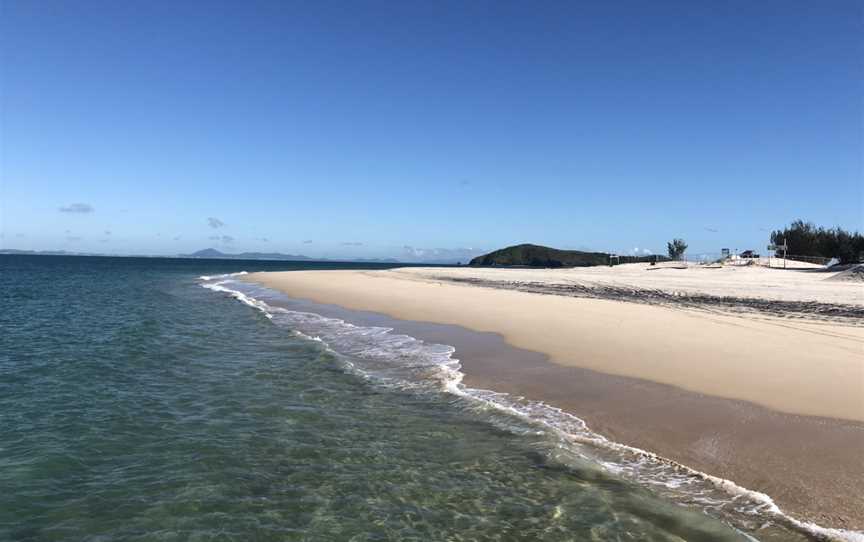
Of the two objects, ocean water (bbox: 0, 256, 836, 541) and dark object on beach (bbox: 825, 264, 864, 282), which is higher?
dark object on beach (bbox: 825, 264, 864, 282)

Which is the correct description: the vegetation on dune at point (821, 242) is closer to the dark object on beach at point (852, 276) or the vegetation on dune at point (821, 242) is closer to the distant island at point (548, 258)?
the dark object on beach at point (852, 276)

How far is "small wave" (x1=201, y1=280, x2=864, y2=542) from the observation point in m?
5.04

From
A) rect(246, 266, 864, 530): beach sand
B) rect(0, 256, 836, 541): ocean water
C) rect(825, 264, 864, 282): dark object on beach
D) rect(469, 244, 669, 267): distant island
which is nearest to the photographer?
rect(0, 256, 836, 541): ocean water

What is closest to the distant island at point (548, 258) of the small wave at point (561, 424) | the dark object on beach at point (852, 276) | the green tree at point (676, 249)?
the green tree at point (676, 249)

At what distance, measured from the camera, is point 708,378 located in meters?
9.38

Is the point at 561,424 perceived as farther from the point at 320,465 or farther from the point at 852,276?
the point at 852,276

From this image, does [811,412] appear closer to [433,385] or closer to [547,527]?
[547,527]

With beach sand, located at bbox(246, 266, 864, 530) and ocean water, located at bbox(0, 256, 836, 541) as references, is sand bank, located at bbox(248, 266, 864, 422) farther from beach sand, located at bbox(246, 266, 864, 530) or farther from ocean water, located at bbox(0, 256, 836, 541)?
ocean water, located at bbox(0, 256, 836, 541)

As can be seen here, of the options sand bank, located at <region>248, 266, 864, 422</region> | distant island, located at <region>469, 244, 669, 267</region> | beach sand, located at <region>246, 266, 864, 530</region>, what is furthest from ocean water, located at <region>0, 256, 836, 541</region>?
distant island, located at <region>469, 244, 669, 267</region>

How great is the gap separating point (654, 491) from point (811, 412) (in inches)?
138

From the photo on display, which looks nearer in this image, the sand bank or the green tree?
the sand bank

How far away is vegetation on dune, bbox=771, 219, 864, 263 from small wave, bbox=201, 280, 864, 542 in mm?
56788

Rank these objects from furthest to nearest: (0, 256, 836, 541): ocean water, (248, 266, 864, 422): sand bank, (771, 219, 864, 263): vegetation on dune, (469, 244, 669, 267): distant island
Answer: (469, 244, 669, 267): distant island, (771, 219, 864, 263): vegetation on dune, (248, 266, 864, 422): sand bank, (0, 256, 836, 541): ocean water

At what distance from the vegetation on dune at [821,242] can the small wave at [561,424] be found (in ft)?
186
